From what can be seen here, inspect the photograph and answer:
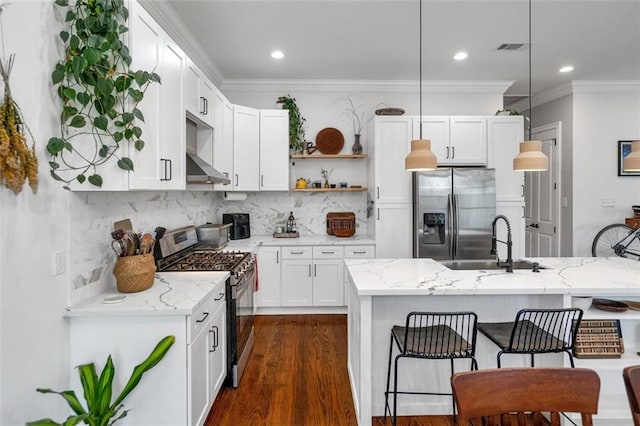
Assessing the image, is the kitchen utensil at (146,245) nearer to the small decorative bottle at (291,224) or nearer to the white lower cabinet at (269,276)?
the white lower cabinet at (269,276)

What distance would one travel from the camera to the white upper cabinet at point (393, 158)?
4098mm

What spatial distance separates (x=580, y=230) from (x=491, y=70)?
253cm

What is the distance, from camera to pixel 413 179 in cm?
407

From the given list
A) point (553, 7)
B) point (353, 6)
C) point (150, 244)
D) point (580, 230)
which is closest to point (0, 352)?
point (150, 244)

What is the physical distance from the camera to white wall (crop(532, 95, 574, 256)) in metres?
4.83

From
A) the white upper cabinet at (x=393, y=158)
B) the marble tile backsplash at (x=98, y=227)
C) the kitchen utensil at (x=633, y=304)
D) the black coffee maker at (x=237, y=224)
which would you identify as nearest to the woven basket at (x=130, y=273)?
the marble tile backsplash at (x=98, y=227)

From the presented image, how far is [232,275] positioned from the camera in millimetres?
2570

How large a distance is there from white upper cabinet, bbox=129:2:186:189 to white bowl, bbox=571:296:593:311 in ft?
8.43

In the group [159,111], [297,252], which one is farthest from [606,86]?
[159,111]

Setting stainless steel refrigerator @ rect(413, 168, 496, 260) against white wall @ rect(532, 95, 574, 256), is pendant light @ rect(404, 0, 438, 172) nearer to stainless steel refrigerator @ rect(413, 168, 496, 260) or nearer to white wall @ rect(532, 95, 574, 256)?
stainless steel refrigerator @ rect(413, 168, 496, 260)

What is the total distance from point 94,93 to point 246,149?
2528 mm

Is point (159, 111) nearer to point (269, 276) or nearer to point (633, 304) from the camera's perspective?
point (269, 276)

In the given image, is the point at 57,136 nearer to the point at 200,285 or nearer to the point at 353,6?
the point at 200,285

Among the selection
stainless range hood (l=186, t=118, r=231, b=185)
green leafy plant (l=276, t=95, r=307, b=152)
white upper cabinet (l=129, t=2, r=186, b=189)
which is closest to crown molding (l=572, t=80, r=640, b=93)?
green leafy plant (l=276, t=95, r=307, b=152)
